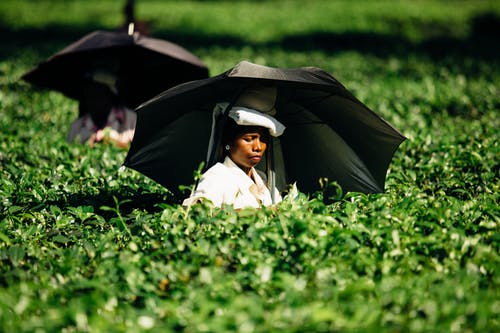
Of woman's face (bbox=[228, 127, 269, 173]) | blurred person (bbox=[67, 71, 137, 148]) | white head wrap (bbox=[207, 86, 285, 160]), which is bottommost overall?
blurred person (bbox=[67, 71, 137, 148])

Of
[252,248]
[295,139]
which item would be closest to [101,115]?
[295,139]

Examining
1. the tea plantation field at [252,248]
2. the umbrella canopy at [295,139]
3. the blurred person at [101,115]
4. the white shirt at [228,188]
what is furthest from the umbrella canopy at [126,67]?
the white shirt at [228,188]

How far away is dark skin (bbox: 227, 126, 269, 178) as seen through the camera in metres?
3.90

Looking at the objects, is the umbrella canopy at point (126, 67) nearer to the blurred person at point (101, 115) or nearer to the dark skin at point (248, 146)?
the blurred person at point (101, 115)

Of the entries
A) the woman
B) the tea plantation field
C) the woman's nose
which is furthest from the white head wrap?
the tea plantation field

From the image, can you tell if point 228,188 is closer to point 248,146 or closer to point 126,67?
point 248,146

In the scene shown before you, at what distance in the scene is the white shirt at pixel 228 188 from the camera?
12.2 ft

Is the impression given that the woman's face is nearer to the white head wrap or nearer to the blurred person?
the white head wrap

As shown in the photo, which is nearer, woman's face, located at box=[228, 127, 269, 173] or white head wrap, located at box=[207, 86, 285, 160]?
white head wrap, located at box=[207, 86, 285, 160]

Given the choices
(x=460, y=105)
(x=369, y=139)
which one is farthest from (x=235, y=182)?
(x=460, y=105)

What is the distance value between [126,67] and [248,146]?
3697 millimetres

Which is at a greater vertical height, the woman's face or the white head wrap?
the white head wrap

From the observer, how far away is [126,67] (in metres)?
7.08

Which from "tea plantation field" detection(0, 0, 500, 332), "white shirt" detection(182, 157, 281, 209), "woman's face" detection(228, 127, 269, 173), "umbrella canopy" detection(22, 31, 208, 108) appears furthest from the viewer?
"umbrella canopy" detection(22, 31, 208, 108)
